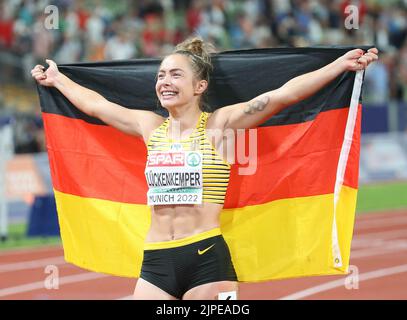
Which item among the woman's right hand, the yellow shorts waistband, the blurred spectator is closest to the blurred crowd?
the blurred spectator

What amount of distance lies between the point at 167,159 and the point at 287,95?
807 mm

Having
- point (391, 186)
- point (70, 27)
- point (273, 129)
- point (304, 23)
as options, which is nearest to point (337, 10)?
point (304, 23)

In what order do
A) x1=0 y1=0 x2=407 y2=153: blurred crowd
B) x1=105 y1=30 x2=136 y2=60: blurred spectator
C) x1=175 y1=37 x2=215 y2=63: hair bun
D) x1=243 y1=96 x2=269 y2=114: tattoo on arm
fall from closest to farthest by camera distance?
x1=243 y1=96 x2=269 y2=114: tattoo on arm, x1=175 y1=37 x2=215 y2=63: hair bun, x1=0 y1=0 x2=407 y2=153: blurred crowd, x1=105 y1=30 x2=136 y2=60: blurred spectator

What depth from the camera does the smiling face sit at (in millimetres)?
6113

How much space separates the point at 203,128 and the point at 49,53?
12.8 m

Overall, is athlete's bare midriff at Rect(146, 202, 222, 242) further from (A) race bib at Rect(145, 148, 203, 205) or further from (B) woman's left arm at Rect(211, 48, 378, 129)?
(B) woman's left arm at Rect(211, 48, 378, 129)

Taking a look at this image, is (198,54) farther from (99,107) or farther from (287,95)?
(99,107)

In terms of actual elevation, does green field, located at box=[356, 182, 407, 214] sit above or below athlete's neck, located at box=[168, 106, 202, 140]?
above

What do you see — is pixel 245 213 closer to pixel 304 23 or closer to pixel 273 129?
pixel 273 129

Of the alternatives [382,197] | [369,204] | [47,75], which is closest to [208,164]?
[47,75]

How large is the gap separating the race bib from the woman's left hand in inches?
41.2

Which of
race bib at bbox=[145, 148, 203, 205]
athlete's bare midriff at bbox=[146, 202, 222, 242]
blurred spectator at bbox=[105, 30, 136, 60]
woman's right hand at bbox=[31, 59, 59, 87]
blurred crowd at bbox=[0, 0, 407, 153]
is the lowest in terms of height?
athlete's bare midriff at bbox=[146, 202, 222, 242]

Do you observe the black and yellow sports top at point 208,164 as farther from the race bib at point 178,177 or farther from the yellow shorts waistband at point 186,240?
the yellow shorts waistband at point 186,240

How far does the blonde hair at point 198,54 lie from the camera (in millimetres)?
6254
